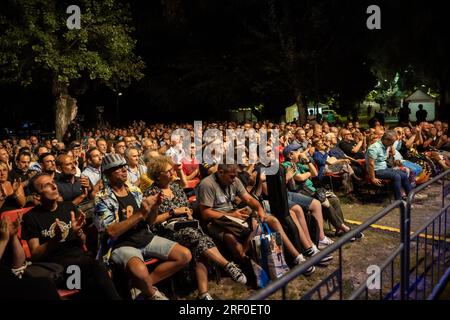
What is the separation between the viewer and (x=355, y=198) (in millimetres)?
8266

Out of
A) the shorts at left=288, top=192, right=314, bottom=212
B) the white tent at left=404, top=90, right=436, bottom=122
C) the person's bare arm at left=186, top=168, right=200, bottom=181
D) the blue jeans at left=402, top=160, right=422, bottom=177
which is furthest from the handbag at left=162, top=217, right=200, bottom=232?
the white tent at left=404, top=90, right=436, bottom=122

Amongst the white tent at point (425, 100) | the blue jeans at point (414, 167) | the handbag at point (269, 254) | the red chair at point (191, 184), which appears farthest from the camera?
the white tent at point (425, 100)

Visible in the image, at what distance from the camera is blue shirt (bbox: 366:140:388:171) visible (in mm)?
7469

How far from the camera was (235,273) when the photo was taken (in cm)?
432

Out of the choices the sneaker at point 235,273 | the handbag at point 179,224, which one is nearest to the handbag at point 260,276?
the sneaker at point 235,273

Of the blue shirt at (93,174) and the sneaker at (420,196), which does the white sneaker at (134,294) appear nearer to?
the blue shirt at (93,174)

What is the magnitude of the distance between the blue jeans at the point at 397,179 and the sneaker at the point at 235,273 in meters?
4.13

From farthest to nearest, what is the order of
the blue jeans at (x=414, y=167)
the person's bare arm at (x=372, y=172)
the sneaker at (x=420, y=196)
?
the blue jeans at (x=414, y=167) → the sneaker at (x=420, y=196) → the person's bare arm at (x=372, y=172)

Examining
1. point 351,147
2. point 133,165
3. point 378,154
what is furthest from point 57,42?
point 378,154

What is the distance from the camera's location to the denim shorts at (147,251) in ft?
12.2
